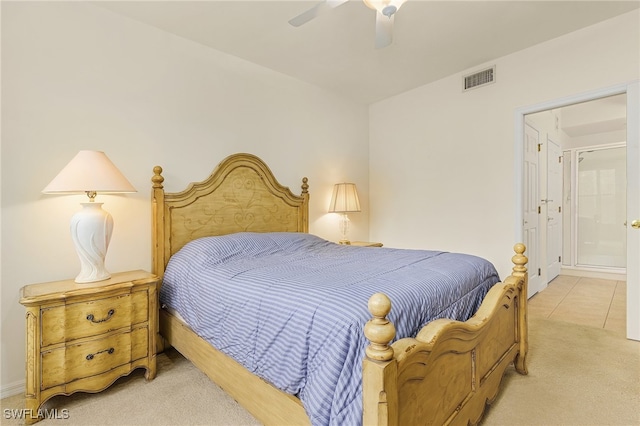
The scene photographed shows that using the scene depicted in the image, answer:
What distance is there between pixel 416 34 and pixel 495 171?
1.58m

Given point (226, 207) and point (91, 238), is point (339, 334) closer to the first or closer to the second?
point (91, 238)

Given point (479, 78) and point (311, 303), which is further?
point (479, 78)

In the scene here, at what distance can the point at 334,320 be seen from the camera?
1.14 m

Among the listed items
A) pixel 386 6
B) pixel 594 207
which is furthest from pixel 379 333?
pixel 594 207

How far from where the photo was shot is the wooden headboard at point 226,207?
2449 millimetres

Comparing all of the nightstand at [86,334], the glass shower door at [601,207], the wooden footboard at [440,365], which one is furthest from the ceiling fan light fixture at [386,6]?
the glass shower door at [601,207]

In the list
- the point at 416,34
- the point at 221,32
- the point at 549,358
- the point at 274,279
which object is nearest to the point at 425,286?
the point at 274,279

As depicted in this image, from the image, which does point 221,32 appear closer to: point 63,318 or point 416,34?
point 416,34

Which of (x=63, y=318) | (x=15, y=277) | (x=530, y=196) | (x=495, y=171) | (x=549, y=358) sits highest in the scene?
(x=495, y=171)

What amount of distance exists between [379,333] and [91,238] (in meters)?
1.83

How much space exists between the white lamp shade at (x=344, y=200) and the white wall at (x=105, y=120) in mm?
700

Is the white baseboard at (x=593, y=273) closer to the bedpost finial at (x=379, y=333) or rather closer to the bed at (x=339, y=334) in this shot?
the bed at (x=339, y=334)

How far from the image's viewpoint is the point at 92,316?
5.86 ft

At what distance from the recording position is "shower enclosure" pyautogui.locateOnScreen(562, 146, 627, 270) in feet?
16.8
